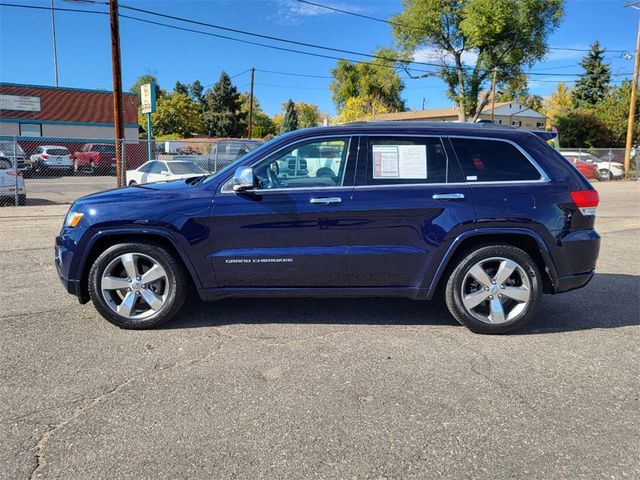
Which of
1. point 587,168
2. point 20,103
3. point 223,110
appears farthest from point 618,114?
point 20,103

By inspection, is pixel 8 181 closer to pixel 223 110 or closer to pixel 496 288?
pixel 496 288

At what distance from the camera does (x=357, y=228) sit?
13.8ft

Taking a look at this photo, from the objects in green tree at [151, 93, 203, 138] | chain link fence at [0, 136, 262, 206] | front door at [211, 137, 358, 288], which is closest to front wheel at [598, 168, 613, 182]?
chain link fence at [0, 136, 262, 206]

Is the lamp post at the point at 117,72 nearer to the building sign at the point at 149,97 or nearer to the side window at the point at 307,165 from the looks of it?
the building sign at the point at 149,97

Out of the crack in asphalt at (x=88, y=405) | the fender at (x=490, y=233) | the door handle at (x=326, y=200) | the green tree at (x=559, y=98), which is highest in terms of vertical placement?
the green tree at (x=559, y=98)

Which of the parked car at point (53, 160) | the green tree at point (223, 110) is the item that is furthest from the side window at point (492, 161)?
the green tree at point (223, 110)

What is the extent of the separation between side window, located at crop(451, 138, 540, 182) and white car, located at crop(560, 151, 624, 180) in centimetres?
2873

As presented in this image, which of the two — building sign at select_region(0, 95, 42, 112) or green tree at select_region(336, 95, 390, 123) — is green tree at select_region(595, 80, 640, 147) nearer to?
green tree at select_region(336, 95, 390, 123)

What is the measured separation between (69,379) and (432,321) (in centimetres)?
306

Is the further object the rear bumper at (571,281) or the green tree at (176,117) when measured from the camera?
the green tree at (176,117)

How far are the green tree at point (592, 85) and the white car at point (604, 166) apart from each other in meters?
38.8

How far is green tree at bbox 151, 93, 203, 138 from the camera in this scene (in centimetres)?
6819

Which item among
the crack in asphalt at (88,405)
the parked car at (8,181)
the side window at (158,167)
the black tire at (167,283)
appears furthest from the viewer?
the side window at (158,167)

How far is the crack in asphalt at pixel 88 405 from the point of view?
8.41ft
